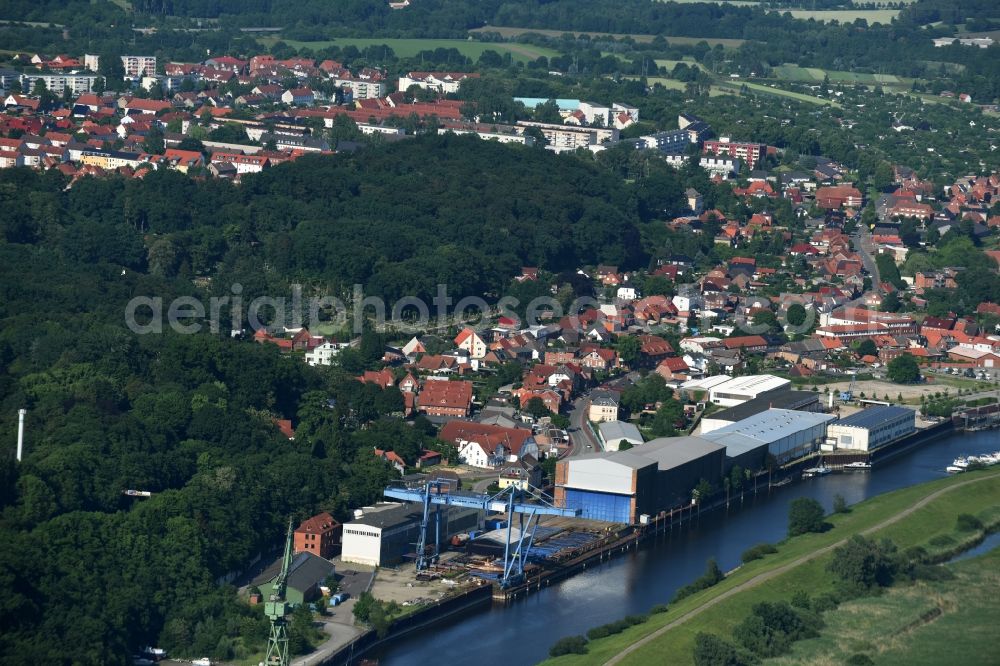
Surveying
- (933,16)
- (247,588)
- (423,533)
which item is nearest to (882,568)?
(423,533)

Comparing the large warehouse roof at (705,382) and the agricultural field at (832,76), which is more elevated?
the agricultural field at (832,76)

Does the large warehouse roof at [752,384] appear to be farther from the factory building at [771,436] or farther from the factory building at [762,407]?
the factory building at [771,436]

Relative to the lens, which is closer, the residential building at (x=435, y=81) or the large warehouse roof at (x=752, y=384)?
the large warehouse roof at (x=752, y=384)

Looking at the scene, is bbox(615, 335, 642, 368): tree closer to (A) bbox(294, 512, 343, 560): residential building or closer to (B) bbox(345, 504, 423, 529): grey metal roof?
(B) bbox(345, 504, 423, 529): grey metal roof

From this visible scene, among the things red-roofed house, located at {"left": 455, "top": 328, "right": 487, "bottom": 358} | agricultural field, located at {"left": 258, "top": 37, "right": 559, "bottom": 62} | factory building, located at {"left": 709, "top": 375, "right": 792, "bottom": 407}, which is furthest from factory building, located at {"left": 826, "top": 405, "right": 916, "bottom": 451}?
agricultural field, located at {"left": 258, "top": 37, "right": 559, "bottom": 62}

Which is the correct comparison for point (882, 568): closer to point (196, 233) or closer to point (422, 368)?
point (422, 368)

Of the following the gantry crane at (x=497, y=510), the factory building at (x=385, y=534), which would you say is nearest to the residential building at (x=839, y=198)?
the gantry crane at (x=497, y=510)
